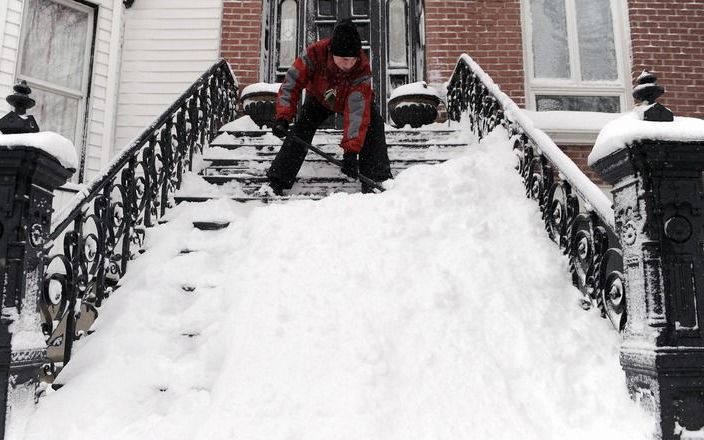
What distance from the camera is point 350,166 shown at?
5.66 metres

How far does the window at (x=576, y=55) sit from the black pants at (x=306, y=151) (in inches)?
122

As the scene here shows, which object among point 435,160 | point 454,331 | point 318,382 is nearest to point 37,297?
point 318,382

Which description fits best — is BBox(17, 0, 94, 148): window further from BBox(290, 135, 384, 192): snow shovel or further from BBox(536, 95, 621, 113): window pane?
BBox(536, 95, 621, 113): window pane

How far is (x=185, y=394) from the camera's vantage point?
329cm

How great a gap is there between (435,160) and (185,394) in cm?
387

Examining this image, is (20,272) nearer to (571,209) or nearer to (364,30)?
(571,209)

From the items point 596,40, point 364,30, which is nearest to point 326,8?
point 364,30

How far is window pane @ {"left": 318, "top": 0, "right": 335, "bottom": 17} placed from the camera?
8.64m

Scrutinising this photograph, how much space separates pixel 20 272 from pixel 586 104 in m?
7.21

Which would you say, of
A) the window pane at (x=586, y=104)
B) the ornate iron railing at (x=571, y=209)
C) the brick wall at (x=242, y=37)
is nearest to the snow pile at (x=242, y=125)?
the brick wall at (x=242, y=37)

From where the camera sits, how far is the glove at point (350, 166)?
5.65 meters

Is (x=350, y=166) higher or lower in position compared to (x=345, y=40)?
lower

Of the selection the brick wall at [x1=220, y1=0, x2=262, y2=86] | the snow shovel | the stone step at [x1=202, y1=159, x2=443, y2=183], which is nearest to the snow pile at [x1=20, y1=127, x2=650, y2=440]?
the snow shovel

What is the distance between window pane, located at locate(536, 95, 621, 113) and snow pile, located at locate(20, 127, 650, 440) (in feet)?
12.0
